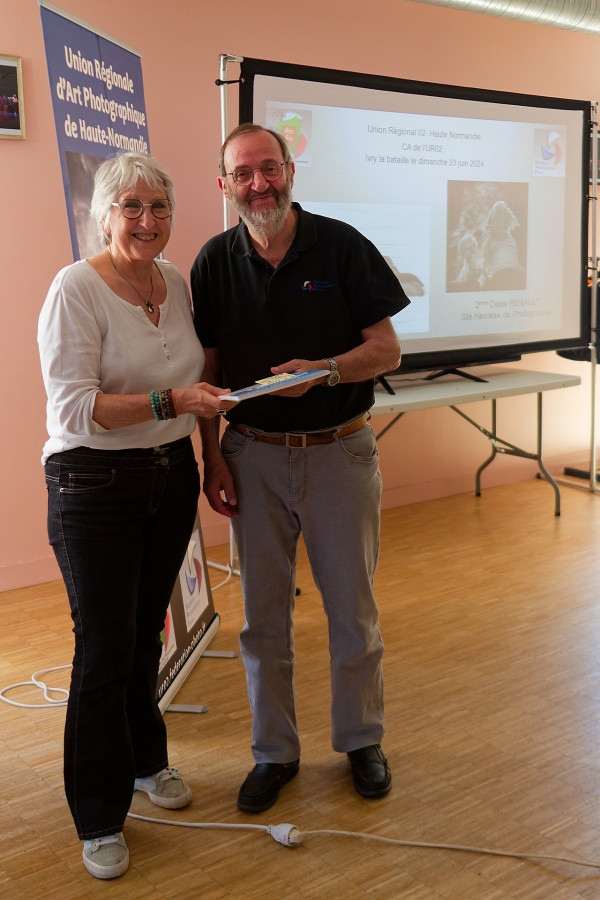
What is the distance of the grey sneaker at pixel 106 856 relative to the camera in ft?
6.40

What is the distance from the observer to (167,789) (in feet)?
7.32

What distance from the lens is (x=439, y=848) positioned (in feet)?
6.66

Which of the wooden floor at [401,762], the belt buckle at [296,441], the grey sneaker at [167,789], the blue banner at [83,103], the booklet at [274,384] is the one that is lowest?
the wooden floor at [401,762]

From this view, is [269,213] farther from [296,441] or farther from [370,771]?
[370,771]

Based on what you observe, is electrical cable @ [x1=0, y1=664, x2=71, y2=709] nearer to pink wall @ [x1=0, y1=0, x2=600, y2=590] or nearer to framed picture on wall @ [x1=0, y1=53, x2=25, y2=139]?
pink wall @ [x1=0, y1=0, x2=600, y2=590]

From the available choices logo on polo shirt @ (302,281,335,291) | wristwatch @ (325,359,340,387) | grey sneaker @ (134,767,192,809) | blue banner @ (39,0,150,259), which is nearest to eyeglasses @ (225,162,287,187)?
logo on polo shirt @ (302,281,335,291)

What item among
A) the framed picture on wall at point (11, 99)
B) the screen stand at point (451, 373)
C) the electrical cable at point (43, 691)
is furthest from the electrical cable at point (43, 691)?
the screen stand at point (451, 373)

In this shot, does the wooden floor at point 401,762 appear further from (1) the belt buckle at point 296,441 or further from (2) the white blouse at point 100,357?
(2) the white blouse at point 100,357

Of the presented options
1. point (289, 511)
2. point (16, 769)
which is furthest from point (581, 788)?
point (16, 769)

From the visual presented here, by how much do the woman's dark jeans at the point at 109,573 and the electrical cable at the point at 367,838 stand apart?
249mm

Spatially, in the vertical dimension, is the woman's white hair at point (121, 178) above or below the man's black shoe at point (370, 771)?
above

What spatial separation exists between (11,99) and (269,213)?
2131 millimetres

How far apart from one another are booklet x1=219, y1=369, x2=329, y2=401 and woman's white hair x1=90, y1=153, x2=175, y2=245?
46cm

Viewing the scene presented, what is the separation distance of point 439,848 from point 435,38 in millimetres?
4237
